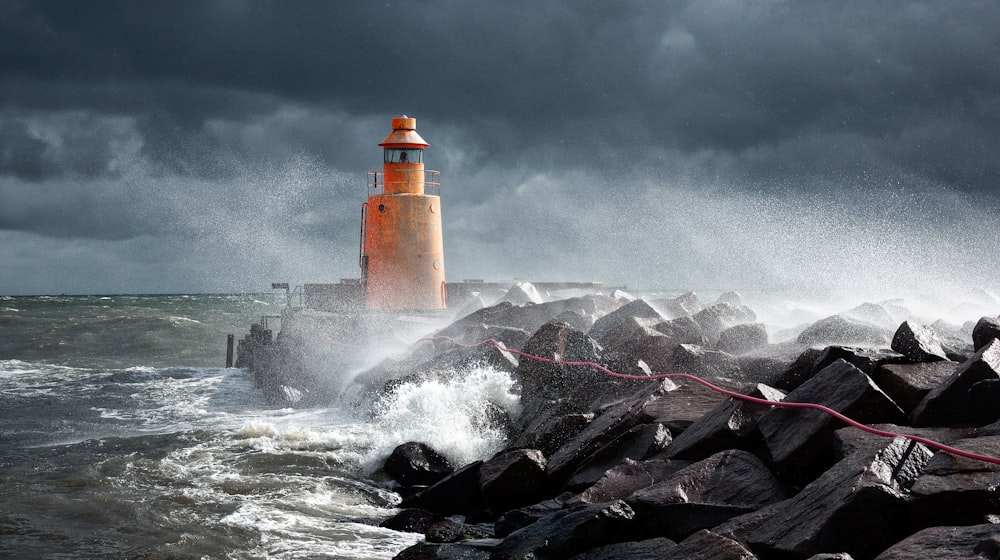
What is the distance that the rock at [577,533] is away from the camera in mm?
4750

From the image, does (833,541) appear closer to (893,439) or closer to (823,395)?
(893,439)

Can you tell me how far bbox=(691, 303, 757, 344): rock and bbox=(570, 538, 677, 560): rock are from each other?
5721 millimetres

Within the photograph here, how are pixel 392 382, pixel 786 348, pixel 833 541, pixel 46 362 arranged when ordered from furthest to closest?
pixel 46 362, pixel 392 382, pixel 786 348, pixel 833 541

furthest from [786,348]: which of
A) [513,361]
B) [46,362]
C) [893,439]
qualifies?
[46,362]

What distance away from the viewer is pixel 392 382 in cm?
1009

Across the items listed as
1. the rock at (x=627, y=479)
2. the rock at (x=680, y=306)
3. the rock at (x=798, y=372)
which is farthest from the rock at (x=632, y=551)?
the rock at (x=680, y=306)

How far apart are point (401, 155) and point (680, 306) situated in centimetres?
641

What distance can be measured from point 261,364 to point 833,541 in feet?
48.6

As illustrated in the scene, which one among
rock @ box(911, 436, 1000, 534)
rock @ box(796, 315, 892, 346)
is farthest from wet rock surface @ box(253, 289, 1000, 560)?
rock @ box(796, 315, 892, 346)

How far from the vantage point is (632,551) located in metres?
4.48

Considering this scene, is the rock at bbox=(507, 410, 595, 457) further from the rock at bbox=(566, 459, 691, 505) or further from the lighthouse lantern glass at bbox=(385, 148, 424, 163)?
the lighthouse lantern glass at bbox=(385, 148, 424, 163)

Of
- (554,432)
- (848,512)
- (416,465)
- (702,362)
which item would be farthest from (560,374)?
(848,512)

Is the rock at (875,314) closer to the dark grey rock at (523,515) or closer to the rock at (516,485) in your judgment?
the rock at (516,485)

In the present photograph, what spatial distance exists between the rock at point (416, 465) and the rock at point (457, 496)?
896mm
